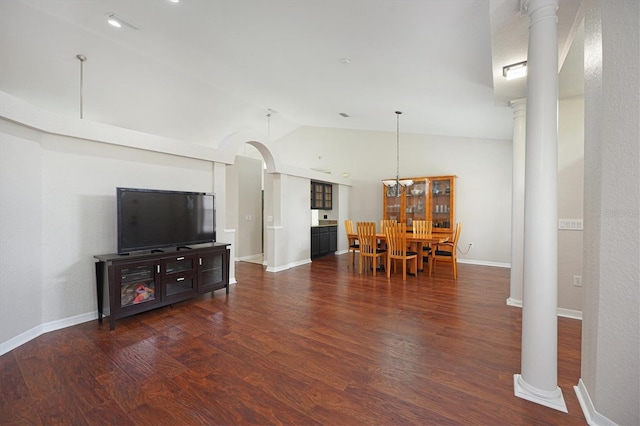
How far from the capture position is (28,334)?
2645mm

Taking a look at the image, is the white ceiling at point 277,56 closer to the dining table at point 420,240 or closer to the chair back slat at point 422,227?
the chair back slat at point 422,227

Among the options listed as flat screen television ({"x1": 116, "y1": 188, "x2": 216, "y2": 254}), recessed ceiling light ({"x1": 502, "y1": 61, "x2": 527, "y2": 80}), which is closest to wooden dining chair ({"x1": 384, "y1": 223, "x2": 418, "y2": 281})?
recessed ceiling light ({"x1": 502, "y1": 61, "x2": 527, "y2": 80})

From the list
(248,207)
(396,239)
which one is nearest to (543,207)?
(396,239)

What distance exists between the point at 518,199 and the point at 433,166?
3559 mm

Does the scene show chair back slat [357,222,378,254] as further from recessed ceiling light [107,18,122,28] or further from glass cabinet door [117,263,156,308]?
recessed ceiling light [107,18,122,28]

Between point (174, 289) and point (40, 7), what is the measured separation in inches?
137

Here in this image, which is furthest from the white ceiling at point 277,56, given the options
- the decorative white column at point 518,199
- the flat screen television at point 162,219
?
the flat screen television at point 162,219

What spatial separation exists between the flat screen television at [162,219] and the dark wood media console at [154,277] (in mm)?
154

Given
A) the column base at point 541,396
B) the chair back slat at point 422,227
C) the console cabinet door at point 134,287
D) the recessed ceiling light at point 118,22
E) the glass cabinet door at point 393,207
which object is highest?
the recessed ceiling light at point 118,22

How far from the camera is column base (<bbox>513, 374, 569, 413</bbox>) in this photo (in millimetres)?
1758

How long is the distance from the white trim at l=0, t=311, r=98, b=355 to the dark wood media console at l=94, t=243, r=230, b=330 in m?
0.16

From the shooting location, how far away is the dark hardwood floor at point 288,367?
1705 millimetres

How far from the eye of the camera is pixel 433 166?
277 inches

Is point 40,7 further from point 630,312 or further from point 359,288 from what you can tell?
point 630,312
